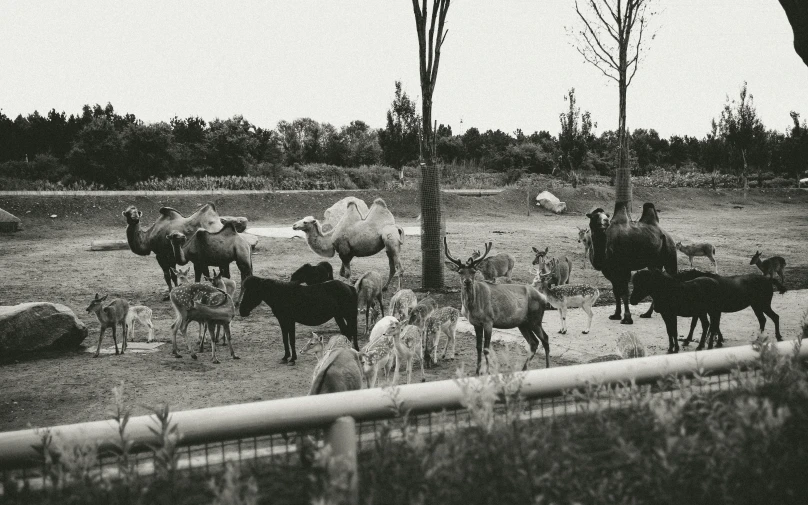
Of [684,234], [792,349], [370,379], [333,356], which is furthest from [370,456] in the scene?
[684,234]

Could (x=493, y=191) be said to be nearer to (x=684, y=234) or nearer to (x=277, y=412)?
(x=684, y=234)

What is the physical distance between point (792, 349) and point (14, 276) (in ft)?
53.6

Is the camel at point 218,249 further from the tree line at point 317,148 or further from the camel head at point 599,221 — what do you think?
the tree line at point 317,148

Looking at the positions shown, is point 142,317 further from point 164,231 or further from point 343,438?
point 343,438

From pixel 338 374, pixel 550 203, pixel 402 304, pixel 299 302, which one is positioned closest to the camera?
pixel 338 374

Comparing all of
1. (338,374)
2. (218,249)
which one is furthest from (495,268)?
(338,374)

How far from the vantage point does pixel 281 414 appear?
8.77ft

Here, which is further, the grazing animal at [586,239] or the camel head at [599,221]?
the grazing animal at [586,239]

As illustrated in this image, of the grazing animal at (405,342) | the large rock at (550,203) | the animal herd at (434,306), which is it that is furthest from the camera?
the large rock at (550,203)

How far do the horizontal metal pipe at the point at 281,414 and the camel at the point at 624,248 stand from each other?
26.5 feet

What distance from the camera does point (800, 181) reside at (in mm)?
45000

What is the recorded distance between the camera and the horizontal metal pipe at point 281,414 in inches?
101

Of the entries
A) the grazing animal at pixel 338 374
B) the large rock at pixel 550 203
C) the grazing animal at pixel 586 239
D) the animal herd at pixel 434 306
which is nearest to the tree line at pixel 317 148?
the large rock at pixel 550 203

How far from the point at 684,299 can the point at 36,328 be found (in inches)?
327
